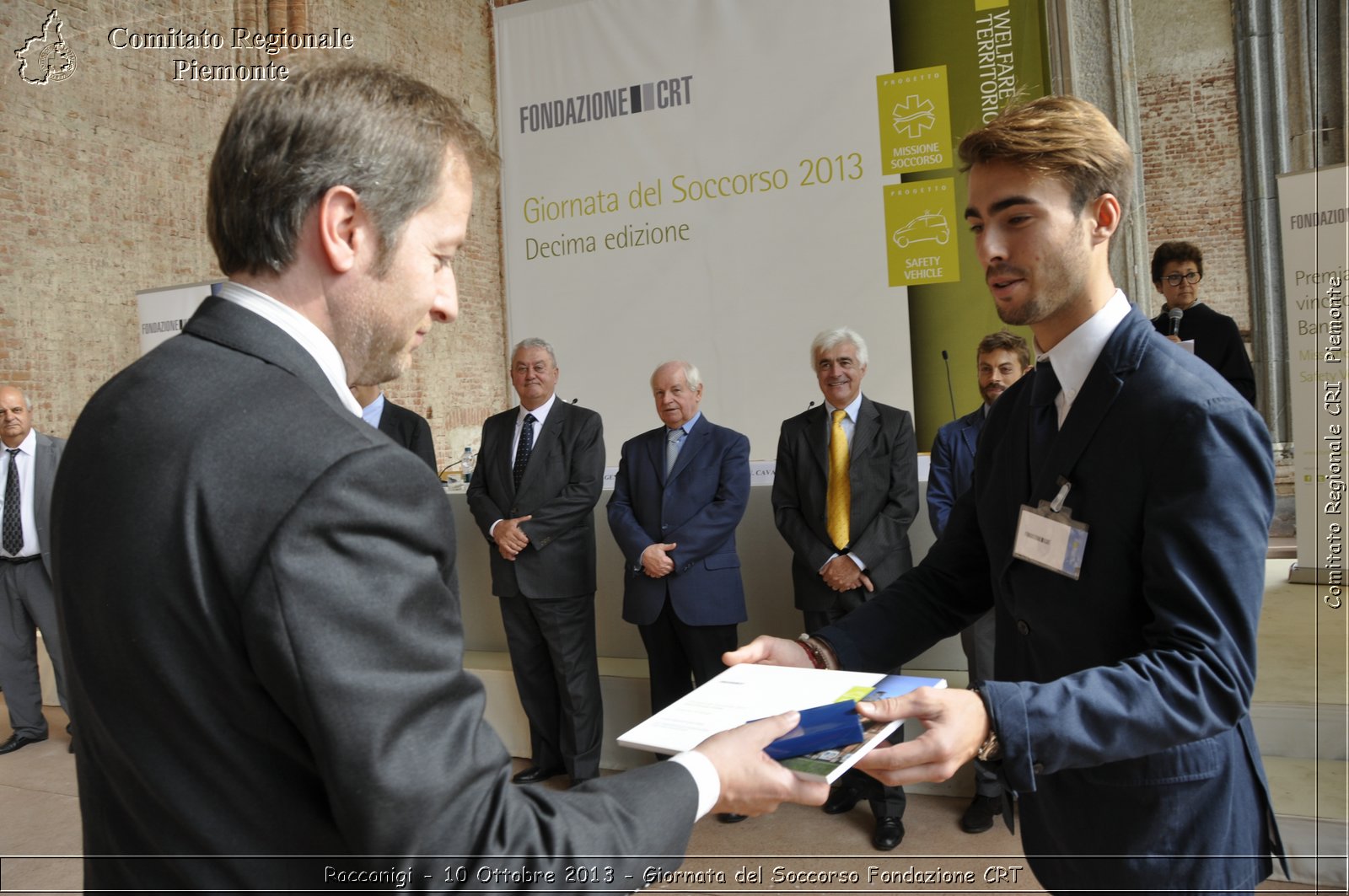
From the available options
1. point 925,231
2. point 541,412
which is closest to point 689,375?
point 541,412

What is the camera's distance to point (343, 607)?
79 cm

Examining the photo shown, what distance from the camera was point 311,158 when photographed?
3.16 feet

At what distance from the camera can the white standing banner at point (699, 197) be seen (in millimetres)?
6156

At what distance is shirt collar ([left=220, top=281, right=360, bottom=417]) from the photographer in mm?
948

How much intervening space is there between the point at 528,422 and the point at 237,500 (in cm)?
391

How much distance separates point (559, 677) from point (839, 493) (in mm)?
1640

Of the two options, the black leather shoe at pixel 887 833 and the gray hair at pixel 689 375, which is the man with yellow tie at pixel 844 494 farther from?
the gray hair at pixel 689 375

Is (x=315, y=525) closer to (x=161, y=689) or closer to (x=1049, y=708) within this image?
(x=161, y=689)

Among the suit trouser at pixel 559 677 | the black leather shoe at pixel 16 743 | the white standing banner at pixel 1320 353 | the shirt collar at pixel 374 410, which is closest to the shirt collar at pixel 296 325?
the white standing banner at pixel 1320 353

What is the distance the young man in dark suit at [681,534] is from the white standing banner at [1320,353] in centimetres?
225

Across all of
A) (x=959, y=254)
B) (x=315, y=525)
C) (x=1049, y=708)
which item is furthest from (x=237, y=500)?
(x=959, y=254)

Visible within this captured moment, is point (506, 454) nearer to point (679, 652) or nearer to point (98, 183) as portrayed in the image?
point (679, 652)

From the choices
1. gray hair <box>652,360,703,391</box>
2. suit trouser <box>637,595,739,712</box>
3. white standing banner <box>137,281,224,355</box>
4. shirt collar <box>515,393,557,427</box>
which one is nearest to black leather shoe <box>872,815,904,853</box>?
suit trouser <box>637,595,739,712</box>

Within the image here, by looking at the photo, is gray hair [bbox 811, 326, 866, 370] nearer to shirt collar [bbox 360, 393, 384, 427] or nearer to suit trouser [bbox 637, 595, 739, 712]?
suit trouser [bbox 637, 595, 739, 712]
